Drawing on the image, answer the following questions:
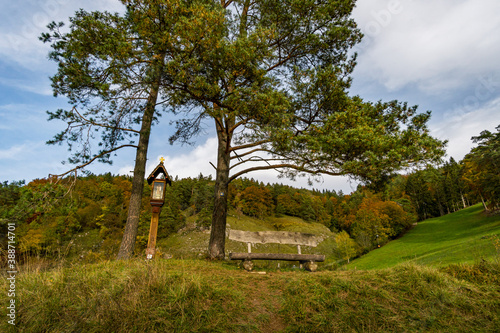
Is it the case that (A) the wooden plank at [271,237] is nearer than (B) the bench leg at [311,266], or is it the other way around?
(B) the bench leg at [311,266]

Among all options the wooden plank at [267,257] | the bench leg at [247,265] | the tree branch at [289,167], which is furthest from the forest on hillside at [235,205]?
the bench leg at [247,265]

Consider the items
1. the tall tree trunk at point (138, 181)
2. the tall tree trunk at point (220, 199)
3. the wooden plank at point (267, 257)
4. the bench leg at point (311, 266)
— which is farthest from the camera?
the tall tree trunk at point (220, 199)

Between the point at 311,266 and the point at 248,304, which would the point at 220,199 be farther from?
the point at 248,304

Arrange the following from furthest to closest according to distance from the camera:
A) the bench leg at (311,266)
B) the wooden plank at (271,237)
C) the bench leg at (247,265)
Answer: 1. the wooden plank at (271,237)
2. the bench leg at (311,266)
3. the bench leg at (247,265)

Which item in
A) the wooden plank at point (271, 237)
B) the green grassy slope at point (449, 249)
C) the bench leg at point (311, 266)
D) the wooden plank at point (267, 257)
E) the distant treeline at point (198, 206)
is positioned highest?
the distant treeline at point (198, 206)

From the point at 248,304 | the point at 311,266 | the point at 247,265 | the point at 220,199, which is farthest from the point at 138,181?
the point at 311,266

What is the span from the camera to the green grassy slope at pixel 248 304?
3.08 m

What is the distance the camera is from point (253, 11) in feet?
33.4

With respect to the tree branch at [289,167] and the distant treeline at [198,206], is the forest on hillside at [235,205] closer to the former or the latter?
the distant treeline at [198,206]

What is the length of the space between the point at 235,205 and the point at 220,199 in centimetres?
4758

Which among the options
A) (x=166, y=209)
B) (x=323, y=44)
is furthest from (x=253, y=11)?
(x=166, y=209)

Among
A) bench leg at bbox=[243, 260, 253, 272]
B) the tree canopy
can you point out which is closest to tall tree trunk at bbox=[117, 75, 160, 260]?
the tree canopy

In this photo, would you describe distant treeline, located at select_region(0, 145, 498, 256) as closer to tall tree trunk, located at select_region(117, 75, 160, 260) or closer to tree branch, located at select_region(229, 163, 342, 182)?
tall tree trunk, located at select_region(117, 75, 160, 260)

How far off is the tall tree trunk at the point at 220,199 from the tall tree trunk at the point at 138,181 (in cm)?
235
